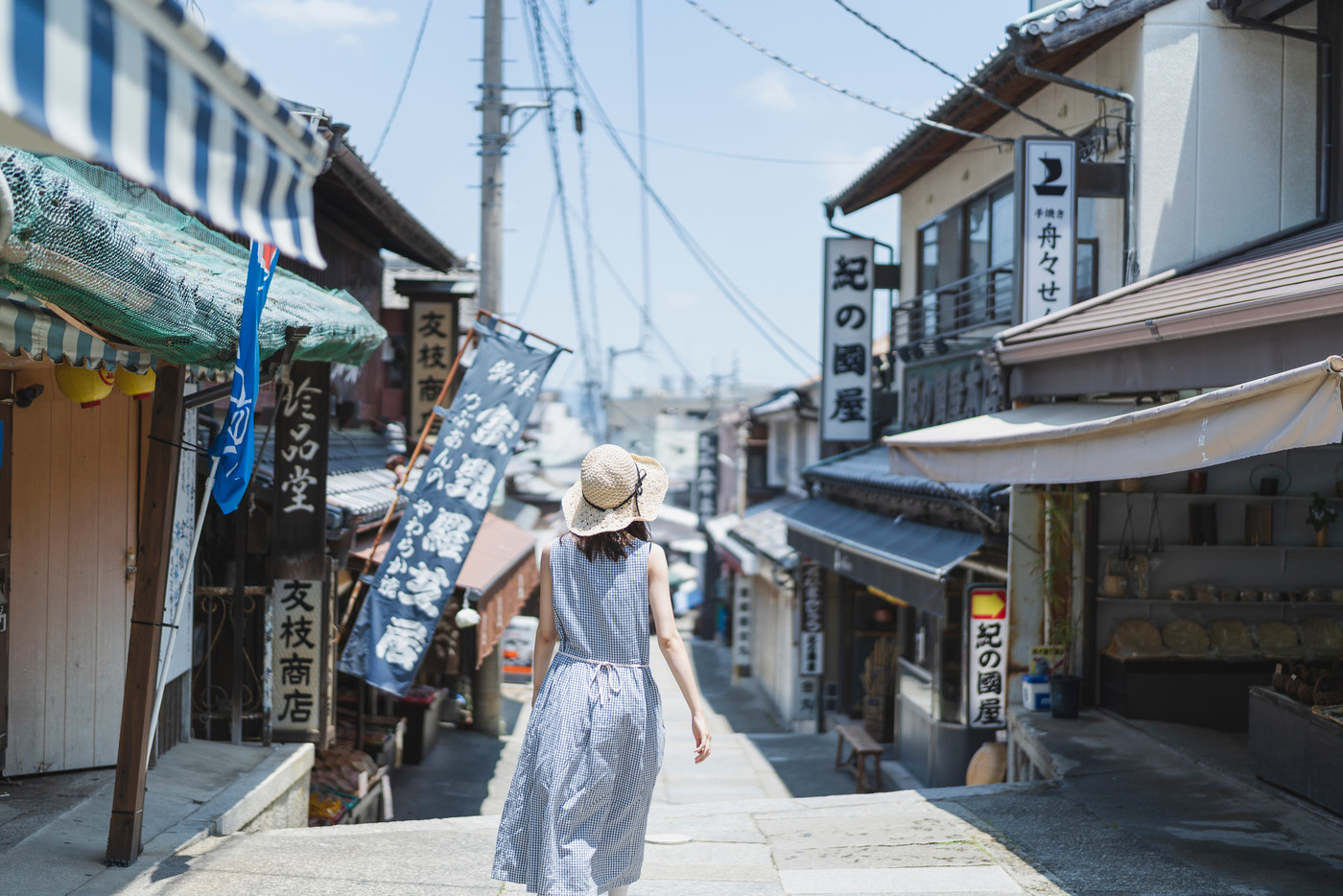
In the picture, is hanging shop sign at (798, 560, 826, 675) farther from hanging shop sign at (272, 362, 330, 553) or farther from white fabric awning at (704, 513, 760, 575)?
hanging shop sign at (272, 362, 330, 553)

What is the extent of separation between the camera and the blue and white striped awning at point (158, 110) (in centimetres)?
146

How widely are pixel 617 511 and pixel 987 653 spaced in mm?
6964

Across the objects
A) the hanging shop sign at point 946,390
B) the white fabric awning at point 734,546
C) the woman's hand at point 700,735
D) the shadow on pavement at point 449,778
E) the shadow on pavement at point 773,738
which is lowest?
the shadow on pavement at point 773,738

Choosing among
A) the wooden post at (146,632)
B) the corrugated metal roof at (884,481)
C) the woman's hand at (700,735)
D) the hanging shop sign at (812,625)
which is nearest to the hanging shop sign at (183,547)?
the wooden post at (146,632)

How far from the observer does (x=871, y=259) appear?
1723cm

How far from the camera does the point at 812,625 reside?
64.0 ft

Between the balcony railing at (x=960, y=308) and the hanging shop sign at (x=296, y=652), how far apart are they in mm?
8478

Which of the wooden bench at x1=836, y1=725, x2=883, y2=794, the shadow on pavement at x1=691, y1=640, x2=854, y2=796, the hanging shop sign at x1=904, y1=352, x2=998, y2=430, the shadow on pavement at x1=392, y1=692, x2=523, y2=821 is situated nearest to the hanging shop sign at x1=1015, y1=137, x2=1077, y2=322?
the hanging shop sign at x1=904, y1=352, x2=998, y2=430

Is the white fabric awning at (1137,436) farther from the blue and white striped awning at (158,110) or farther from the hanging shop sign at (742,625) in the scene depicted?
the hanging shop sign at (742,625)

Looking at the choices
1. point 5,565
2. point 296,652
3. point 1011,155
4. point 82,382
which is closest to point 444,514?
point 296,652

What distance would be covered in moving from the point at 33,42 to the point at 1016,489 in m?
9.62

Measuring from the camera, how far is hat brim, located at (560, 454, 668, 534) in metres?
4.50

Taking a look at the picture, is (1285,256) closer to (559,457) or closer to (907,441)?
(907,441)

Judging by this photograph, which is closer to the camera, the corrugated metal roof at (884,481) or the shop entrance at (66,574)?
the shop entrance at (66,574)
